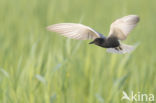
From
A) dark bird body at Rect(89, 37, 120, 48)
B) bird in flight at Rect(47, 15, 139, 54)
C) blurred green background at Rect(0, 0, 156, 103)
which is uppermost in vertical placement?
bird in flight at Rect(47, 15, 139, 54)

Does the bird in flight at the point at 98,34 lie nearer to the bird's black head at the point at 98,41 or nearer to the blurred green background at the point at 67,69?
the bird's black head at the point at 98,41

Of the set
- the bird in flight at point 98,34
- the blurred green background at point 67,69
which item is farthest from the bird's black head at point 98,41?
the blurred green background at point 67,69

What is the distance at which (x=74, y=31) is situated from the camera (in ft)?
2.95

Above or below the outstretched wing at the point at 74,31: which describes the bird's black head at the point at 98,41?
below

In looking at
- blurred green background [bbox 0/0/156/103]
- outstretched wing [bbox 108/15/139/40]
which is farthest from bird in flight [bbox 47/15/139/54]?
blurred green background [bbox 0/0/156/103]

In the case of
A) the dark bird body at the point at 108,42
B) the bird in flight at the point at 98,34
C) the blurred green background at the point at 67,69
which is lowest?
the blurred green background at the point at 67,69

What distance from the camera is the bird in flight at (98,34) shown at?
874 millimetres

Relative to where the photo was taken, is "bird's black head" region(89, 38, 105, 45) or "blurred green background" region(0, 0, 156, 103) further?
"blurred green background" region(0, 0, 156, 103)

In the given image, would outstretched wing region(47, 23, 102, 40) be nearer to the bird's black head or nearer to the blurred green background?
the bird's black head

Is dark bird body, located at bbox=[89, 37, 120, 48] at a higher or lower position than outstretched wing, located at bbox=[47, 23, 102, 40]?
lower

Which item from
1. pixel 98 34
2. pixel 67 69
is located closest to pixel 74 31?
pixel 98 34

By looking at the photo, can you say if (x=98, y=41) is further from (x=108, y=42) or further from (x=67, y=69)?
(x=67, y=69)

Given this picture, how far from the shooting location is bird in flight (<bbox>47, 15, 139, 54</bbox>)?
874 millimetres

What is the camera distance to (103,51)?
91.3 inches
